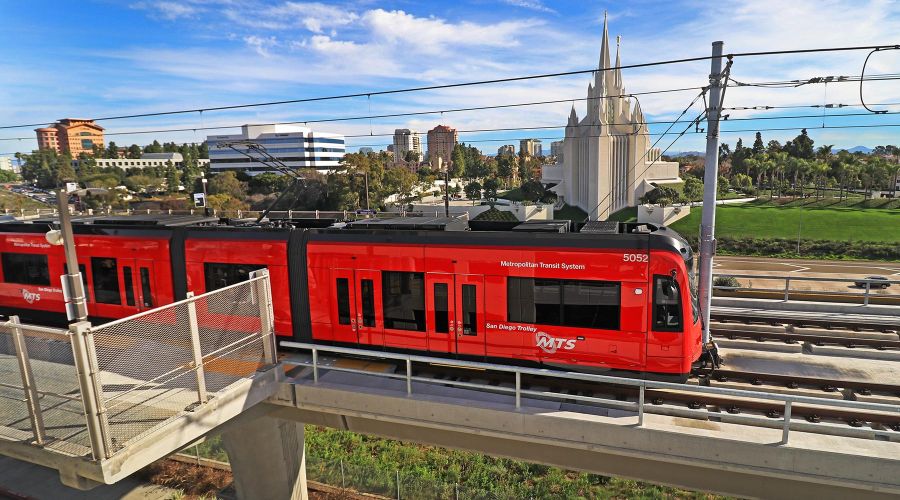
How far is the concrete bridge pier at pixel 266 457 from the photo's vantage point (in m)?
14.4

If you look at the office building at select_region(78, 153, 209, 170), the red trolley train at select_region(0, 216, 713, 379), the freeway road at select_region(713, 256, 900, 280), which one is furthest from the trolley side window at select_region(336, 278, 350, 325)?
the office building at select_region(78, 153, 209, 170)

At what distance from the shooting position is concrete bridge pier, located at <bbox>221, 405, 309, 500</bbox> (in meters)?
14.4

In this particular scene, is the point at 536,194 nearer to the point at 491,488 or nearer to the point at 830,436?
the point at 491,488

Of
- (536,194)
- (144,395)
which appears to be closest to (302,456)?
(144,395)

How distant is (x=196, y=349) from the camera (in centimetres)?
900

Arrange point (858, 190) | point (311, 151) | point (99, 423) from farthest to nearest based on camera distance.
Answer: point (311, 151) < point (858, 190) < point (99, 423)

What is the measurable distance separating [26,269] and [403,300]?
13.4 meters

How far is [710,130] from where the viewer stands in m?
11.9

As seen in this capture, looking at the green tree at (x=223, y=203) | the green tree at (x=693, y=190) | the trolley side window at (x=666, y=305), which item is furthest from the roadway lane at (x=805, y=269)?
the green tree at (x=223, y=203)

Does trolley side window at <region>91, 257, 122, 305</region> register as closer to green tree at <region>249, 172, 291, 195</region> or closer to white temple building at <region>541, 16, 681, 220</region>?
white temple building at <region>541, 16, 681, 220</region>

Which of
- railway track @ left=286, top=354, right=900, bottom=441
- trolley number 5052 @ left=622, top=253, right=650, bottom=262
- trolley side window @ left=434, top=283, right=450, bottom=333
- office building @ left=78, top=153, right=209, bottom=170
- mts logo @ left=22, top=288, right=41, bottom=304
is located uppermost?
office building @ left=78, top=153, right=209, bottom=170

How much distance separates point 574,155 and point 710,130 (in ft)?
241

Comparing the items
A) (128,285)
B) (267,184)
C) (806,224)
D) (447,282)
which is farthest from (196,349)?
(267,184)

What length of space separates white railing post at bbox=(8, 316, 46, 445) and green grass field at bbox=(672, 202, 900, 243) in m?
57.0
